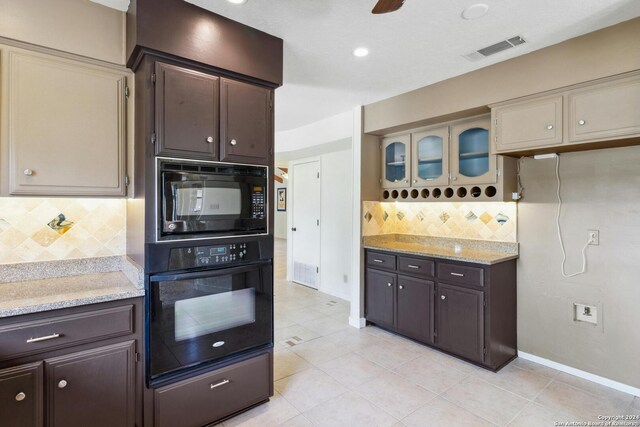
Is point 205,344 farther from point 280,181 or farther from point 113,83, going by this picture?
point 280,181

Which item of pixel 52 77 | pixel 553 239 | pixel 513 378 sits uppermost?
pixel 52 77

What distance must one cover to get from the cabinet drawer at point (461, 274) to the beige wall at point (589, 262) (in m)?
0.56

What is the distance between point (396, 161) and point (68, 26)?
10.0 ft

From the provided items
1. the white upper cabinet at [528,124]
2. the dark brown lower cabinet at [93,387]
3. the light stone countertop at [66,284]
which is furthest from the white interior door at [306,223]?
the dark brown lower cabinet at [93,387]

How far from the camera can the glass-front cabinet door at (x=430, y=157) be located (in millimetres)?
3380

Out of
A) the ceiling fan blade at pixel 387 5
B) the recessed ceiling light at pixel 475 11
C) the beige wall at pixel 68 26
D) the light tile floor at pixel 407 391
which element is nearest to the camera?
the ceiling fan blade at pixel 387 5

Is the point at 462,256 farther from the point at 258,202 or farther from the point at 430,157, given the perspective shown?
the point at 258,202

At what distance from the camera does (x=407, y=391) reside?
2.55 metres

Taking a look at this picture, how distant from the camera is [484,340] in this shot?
2.83 m

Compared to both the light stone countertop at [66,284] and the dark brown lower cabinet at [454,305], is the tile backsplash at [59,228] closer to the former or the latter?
the light stone countertop at [66,284]

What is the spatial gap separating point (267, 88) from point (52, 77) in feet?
4.02

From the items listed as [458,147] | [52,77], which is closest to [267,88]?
[52,77]

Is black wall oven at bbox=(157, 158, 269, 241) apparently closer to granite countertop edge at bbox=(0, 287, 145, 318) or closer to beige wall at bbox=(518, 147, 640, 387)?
granite countertop edge at bbox=(0, 287, 145, 318)

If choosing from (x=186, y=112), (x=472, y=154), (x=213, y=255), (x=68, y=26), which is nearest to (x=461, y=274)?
(x=472, y=154)
